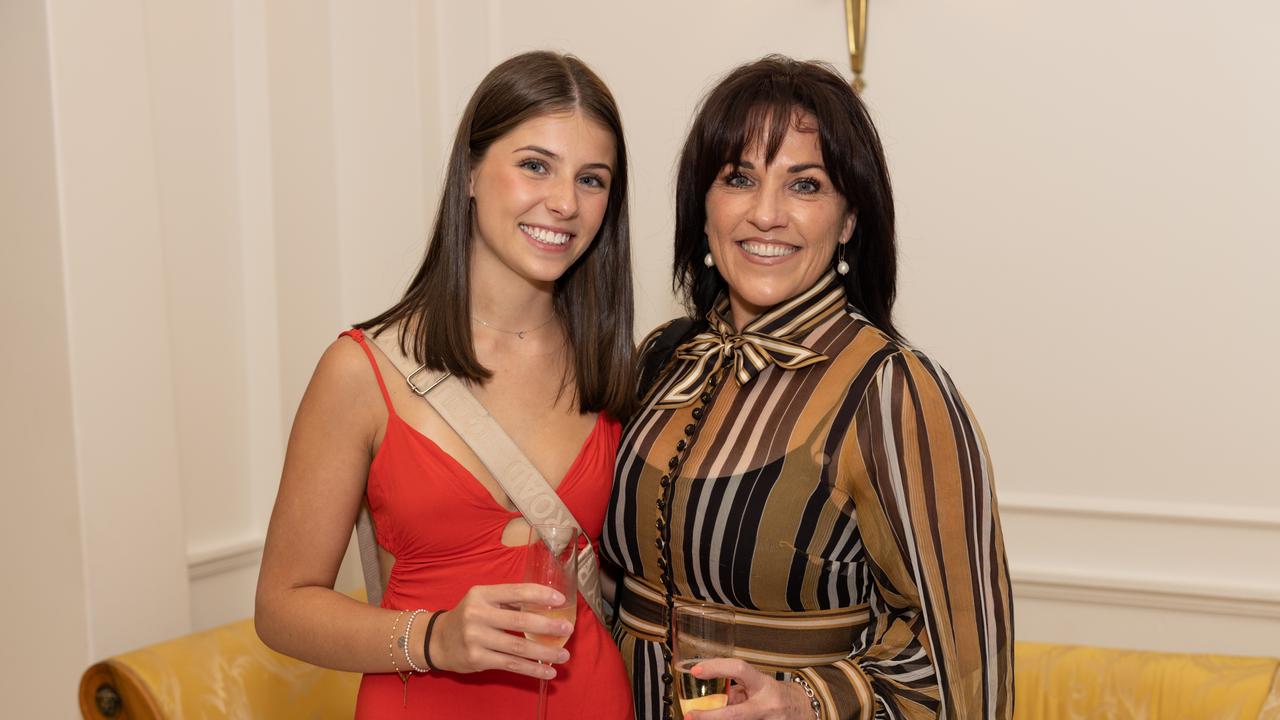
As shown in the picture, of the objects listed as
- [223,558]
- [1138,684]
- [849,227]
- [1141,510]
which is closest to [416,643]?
[849,227]

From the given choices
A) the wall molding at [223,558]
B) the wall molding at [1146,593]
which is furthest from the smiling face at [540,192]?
the wall molding at [1146,593]

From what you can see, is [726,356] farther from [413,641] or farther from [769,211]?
[413,641]

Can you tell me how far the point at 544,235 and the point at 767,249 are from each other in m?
0.44

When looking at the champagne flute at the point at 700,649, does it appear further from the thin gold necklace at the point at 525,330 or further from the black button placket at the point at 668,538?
the thin gold necklace at the point at 525,330

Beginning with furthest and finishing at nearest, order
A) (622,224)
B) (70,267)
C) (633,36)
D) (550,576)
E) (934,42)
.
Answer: (633,36) → (934,42) → (70,267) → (622,224) → (550,576)

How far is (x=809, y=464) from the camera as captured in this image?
209 cm

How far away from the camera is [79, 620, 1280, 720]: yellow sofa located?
8.68ft

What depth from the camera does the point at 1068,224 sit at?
3.41 metres

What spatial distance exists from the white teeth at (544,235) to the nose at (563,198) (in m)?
0.04

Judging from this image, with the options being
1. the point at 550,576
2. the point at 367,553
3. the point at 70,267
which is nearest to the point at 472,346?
the point at 367,553

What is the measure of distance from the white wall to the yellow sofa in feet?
0.72

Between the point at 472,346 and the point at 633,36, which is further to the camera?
the point at 633,36

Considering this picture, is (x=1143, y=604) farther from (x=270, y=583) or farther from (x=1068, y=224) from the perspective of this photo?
(x=270, y=583)

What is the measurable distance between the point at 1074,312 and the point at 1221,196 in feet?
1.66
